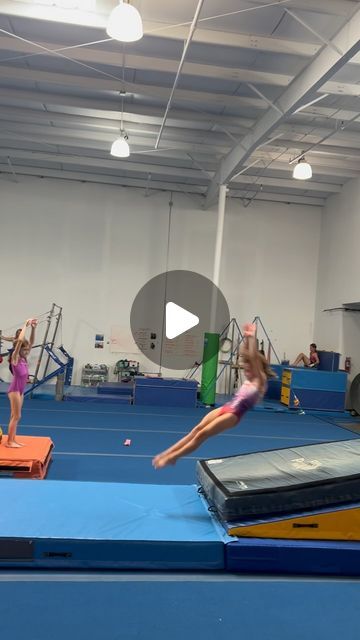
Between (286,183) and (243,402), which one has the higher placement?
(286,183)

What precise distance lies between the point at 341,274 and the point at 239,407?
892cm

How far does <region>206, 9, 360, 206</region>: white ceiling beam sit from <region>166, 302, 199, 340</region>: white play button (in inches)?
149

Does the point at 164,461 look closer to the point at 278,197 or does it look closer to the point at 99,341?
the point at 99,341

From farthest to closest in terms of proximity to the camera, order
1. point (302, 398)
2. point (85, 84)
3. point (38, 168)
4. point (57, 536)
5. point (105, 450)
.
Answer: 1. point (38, 168)
2. point (302, 398)
3. point (85, 84)
4. point (105, 450)
5. point (57, 536)

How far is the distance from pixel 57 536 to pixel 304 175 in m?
6.87

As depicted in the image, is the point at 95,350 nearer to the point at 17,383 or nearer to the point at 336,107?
the point at 17,383

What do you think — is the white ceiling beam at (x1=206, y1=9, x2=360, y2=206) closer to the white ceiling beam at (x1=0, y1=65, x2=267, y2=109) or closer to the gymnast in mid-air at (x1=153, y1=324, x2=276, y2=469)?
the white ceiling beam at (x1=0, y1=65, x2=267, y2=109)

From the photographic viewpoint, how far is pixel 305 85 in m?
6.54

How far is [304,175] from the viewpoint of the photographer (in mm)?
7867

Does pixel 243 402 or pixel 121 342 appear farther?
pixel 121 342

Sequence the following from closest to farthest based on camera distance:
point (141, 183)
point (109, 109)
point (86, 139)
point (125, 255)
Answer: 1. point (109, 109)
2. point (86, 139)
3. point (141, 183)
4. point (125, 255)

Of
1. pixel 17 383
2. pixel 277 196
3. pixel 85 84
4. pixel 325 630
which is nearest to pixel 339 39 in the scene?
pixel 85 84
